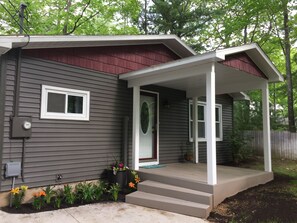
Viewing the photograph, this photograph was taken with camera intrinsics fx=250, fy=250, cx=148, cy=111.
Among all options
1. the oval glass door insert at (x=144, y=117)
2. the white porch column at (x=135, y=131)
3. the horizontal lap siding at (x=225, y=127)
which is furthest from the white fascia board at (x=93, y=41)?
the horizontal lap siding at (x=225, y=127)

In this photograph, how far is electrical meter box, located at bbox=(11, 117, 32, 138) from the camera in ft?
Result: 14.3

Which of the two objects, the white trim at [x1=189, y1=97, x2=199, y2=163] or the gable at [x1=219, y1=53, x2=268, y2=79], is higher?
the gable at [x1=219, y1=53, x2=268, y2=79]

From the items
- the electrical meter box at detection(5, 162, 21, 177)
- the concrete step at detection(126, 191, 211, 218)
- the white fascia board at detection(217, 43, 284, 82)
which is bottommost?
the concrete step at detection(126, 191, 211, 218)

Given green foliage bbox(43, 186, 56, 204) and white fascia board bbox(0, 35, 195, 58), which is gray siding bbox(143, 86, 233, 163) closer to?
white fascia board bbox(0, 35, 195, 58)

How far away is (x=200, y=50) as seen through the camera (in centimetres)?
1502

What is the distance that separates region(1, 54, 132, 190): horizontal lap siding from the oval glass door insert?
0.54m

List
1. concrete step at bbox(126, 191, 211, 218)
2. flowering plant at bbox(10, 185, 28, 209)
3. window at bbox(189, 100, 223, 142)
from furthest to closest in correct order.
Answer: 1. window at bbox(189, 100, 223, 142)
2. flowering plant at bbox(10, 185, 28, 209)
3. concrete step at bbox(126, 191, 211, 218)

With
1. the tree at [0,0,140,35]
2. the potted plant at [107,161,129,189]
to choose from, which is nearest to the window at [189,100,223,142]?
the potted plant at [107,161,129,189]

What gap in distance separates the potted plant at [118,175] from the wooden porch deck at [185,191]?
0.44 meters

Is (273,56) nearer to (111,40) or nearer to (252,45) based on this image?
(252,45)

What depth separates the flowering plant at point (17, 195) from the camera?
4234mm

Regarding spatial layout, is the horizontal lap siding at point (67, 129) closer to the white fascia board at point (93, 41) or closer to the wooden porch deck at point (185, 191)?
the white fascia board at point (93, 41)

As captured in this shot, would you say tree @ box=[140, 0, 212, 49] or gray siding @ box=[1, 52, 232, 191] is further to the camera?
tree @ box=[140, 0, 212, 49]

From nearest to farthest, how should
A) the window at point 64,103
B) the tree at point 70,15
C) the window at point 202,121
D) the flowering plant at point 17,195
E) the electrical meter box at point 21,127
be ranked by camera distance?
the flowering plant at point 17,195 → the electrical meter box at point 21,127 → the window at point 64,103 → the window at point 202,121 → the tree at point 70,15
